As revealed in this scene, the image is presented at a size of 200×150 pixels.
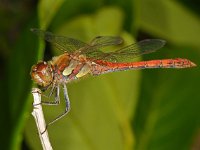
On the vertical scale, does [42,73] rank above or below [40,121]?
above

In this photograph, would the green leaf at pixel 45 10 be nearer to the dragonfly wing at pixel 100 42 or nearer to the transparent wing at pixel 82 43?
the transparent wing at pixel 82 43

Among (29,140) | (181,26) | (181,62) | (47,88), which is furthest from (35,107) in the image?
(181,26)

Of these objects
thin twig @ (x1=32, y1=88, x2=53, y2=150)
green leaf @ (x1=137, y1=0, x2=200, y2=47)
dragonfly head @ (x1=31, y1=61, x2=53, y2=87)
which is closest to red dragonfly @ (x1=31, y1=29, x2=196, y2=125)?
dragonfly head @ (x1=31, y1=61, x2=53, y2=87)

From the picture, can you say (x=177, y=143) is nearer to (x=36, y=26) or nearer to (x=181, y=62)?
(x=181, y=62)

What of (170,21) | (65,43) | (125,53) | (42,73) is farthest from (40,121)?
(170,21)

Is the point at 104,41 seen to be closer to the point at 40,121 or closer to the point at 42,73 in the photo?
the point at 42,73

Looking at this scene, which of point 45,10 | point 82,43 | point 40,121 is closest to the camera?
point 40,121

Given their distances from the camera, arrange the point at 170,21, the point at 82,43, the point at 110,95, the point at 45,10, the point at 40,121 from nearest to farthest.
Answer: the point at 40,121 < the point at 45,10 < the point at 82,43 < the point at 110,95 < the point at 170,21

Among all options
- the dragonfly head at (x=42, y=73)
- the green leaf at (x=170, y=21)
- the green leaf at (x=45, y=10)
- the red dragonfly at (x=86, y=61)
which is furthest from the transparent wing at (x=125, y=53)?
the green leaf at (x=170, y=21)
